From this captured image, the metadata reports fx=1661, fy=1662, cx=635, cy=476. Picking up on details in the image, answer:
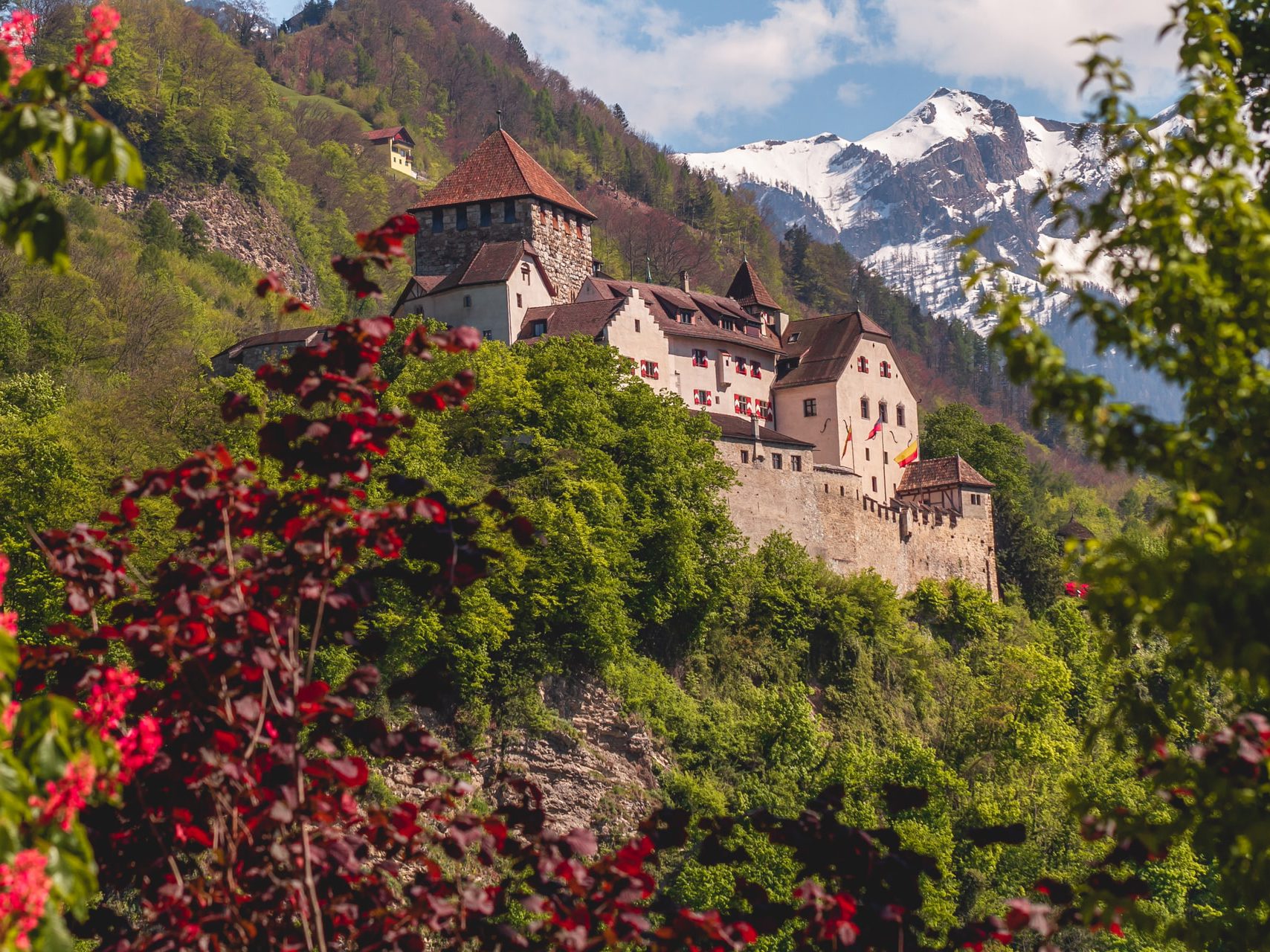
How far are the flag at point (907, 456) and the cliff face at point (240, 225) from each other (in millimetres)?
38860

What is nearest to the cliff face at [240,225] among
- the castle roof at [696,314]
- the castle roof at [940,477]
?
the castle roof at [696,314]

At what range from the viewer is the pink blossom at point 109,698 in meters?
6.48

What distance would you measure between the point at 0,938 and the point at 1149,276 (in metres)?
5.42

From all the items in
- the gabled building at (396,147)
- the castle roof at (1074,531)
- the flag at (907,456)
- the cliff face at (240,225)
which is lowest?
the castle roof at (1074,531)

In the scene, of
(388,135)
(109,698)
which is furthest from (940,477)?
(388,135)

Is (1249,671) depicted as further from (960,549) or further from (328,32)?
(328,32)

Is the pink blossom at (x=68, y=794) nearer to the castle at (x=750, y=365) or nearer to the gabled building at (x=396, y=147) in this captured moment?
the castle at (x=750, y=365)

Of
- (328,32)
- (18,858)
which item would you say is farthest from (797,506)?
(328,32)

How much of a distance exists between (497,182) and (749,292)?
1215 centimetres

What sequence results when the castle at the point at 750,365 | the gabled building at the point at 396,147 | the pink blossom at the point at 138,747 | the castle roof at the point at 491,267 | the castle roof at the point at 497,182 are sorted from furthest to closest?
the gabled building at the point at 396,147 → the castle roof at the point at 497,182 → the castle roof at the point at 491,267 → the castle at the point at 750,365 → the pink blossom at the point at 138,747

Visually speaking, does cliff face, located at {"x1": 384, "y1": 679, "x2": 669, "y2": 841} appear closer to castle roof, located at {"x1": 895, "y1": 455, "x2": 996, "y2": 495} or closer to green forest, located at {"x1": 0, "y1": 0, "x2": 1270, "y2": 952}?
green forest, located at {"x1": 0, "y1": 0, "x2": 1270, "y2": 952}

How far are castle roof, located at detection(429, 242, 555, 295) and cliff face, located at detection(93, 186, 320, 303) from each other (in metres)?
34.5

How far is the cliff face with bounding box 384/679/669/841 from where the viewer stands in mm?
40062

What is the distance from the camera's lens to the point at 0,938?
5176 mm
